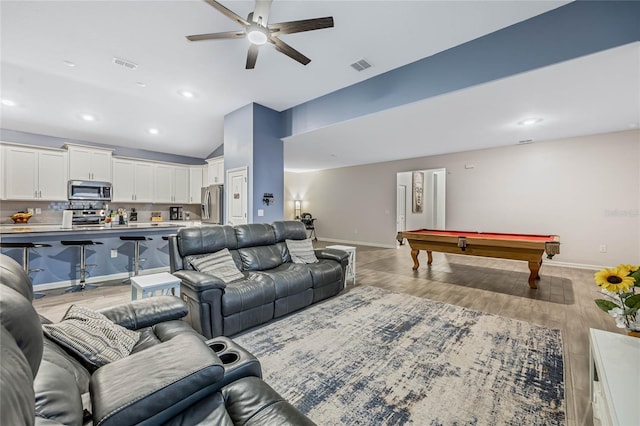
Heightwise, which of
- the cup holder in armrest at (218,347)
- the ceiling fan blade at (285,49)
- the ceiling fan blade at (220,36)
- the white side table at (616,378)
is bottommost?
the white side table at (616,378)

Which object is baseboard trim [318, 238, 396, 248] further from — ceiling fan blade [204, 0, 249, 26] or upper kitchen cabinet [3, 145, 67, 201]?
upper kitchen cabinet [3, 145, 67, 201]

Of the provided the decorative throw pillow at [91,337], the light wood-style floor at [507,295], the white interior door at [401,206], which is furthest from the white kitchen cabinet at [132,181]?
the white interior door at [401,206]

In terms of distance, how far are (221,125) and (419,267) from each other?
5352 mm

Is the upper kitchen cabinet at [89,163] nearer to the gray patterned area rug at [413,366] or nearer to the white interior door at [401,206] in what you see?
the gray patterned area rug at [413,366]

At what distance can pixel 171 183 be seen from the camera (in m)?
7.00

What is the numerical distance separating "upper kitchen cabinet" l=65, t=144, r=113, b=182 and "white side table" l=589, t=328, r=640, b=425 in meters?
7.89

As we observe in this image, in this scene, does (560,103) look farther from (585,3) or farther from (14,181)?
(14,181)

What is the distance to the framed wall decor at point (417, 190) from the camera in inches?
297

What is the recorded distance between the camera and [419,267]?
5.48 m

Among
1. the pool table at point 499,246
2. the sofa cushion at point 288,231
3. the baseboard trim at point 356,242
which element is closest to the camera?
the pool table at point 499,246

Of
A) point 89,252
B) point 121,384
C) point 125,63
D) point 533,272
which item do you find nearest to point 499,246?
point 533,272

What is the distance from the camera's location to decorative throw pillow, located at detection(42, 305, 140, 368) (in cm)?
122

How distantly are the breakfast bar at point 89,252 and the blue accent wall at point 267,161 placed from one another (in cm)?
179

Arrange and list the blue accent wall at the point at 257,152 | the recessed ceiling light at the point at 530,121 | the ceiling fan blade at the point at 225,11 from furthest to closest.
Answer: the blue accent wall at the point at 257,152
the recessed ceiling light at the point at 530,121
the ceiling fan blade at the point at 225,11
